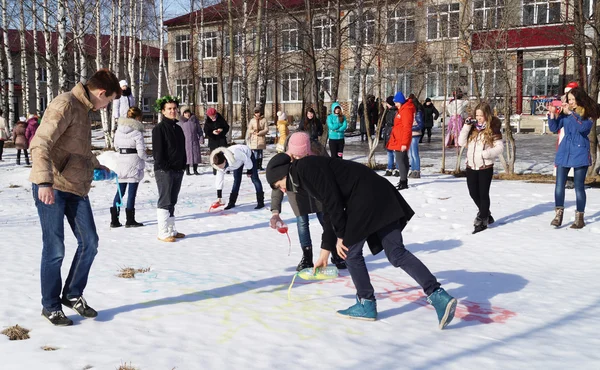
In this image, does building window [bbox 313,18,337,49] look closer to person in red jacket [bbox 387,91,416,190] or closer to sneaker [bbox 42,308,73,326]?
person in red jacket [bbox 387,91,416,190]

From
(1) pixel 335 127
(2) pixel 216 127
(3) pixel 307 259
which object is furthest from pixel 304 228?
(2) pixel 216 127

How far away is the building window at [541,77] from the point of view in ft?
111

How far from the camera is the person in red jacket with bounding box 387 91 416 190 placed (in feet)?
38.9

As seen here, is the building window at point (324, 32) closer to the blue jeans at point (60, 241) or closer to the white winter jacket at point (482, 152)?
the white winter jacket at point (482, 152)

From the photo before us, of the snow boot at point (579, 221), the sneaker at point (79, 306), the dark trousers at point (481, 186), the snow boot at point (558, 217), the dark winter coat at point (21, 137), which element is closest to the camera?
the sneaker at point (79, 306)

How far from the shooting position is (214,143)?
15.9m

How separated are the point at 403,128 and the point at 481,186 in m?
3.35

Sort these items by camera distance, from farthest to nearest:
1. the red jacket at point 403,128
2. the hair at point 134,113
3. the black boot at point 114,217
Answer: the red jacket at point 403,128, the hair at point 134,113, the black boot at point 114,217

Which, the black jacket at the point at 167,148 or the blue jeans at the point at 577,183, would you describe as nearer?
the black jacket at the point at 167,148

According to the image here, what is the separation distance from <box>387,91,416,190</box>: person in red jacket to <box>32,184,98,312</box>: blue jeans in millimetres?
7959

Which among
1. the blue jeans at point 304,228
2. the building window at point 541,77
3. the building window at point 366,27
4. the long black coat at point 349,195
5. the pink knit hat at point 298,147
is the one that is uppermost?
the building window at point 366,27

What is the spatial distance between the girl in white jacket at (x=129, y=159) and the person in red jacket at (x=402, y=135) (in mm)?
4916

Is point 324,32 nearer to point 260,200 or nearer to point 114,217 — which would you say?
point 260,200

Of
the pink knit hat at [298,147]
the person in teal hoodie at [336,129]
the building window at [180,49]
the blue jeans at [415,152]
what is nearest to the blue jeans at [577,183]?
the pink knit hat at [298,147]
